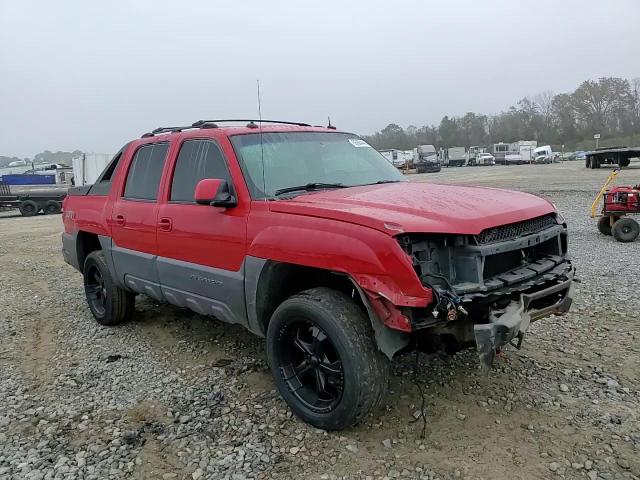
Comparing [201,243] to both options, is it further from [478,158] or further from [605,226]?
[478,158]

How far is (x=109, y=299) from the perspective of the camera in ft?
18.2

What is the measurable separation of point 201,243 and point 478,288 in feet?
6.97

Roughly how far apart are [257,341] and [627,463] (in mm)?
3101

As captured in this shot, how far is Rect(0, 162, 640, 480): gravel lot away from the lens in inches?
118

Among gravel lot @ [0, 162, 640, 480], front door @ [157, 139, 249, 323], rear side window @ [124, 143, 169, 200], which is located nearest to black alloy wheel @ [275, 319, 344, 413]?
gravel lot @ [0, 162, 640, 480]

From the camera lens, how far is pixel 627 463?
2.86m

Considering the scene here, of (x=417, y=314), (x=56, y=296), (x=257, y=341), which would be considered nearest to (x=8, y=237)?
(x=56, y=296)

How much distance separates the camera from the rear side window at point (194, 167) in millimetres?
4141

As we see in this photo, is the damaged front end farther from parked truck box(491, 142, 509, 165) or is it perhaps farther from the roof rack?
parked truck box(491, 142, 509, 165)

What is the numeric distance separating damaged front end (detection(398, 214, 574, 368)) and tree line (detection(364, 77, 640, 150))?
3211 inches

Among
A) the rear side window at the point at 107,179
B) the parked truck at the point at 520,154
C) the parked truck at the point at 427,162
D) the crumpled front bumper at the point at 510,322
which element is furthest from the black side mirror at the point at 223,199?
the parked truck at the point at 520,154

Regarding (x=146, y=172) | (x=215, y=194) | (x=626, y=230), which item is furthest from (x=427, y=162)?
(x=215, y=194)

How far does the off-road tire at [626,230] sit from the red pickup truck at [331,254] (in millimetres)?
6723

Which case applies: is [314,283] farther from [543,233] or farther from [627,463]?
[627,463]
